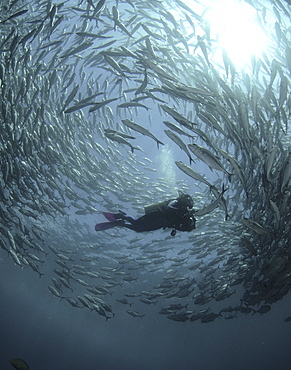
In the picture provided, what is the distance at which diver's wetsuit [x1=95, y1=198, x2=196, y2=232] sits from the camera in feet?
24.6

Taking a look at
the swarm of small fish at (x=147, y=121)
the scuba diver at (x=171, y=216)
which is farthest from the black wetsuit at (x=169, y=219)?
the swarm of small fish at (x=147, y=121)

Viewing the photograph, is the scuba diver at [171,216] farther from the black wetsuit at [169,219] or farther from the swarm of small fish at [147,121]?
the swarm of small fish at [147,121]

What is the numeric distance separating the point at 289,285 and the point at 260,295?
4.33 ft

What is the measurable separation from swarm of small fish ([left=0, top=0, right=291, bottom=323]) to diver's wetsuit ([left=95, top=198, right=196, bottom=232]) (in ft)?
1.95

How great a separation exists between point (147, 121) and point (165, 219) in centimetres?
536

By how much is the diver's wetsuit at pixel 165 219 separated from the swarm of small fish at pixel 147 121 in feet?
1.95

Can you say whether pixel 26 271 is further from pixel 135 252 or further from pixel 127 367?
pixel 127 367

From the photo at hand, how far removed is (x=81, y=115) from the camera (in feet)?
31.6

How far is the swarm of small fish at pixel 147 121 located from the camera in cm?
534

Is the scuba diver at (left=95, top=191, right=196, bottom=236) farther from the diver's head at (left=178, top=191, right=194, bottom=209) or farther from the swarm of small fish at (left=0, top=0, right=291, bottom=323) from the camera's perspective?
the swarm of small fish at (left=0, top=0, right=291, bottom=323)

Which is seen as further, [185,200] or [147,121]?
[147,121]

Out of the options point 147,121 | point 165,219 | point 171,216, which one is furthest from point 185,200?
point 147,121

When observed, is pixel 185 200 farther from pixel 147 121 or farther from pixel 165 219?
pixel 147 121

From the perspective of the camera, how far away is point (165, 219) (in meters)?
8.22
